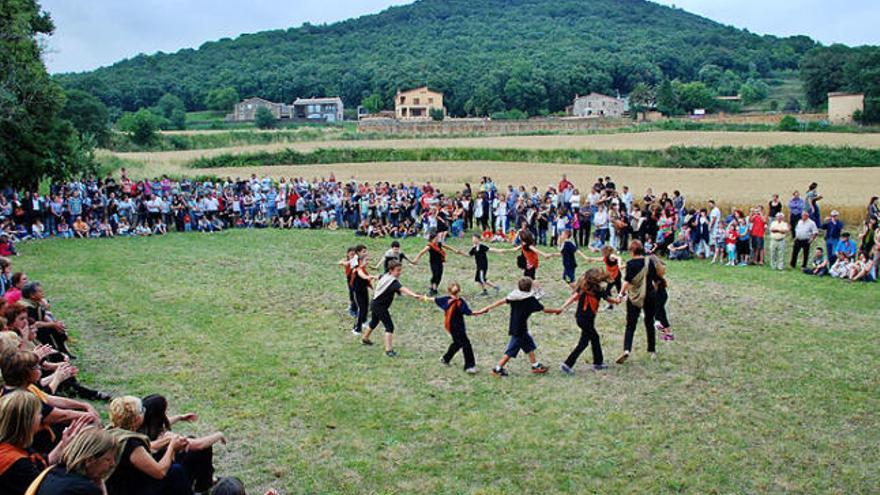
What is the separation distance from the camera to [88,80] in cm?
11738

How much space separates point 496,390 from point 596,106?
11453cm

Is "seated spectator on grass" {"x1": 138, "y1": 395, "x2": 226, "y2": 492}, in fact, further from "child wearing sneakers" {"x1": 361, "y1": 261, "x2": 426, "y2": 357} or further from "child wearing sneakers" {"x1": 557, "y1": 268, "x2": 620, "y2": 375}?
"child wearing sneakers" {"x1": 557, "y1": 268, "x2": 620, "y2": 375}

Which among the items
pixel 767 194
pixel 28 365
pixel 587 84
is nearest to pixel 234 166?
pixel 767 194

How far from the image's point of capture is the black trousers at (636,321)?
41.5 ft

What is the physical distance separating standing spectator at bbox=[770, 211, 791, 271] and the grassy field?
224 centimetres

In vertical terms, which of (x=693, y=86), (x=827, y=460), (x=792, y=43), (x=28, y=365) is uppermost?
(x=792, y=43)

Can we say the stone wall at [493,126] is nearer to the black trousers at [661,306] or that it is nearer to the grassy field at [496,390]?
the grassy field at [496,390]

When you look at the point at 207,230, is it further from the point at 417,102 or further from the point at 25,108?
the point at 417,102

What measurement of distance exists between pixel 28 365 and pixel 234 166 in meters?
48.6

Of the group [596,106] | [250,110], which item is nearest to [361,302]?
[250,110]

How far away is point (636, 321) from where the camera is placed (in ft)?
41.7

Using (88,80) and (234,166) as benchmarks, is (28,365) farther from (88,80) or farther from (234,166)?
(88,80)

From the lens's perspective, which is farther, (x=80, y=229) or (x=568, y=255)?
(x=80, y=229)

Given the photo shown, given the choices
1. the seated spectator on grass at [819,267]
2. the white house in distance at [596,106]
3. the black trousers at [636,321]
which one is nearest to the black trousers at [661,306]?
the black trousers at [636,321]
